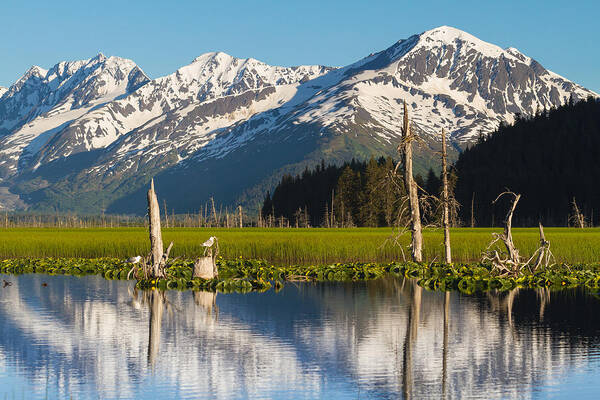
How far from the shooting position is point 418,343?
28.1 meters

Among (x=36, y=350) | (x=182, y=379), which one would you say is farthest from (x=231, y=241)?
(x=182, y=379)

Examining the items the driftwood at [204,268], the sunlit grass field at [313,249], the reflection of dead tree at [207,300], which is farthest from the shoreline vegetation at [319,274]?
the sunlit grass field at [313,249]

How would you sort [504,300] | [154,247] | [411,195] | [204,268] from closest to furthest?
[504,300], [154,247], [204,268], [411,195]

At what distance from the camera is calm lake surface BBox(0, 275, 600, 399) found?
22.0m

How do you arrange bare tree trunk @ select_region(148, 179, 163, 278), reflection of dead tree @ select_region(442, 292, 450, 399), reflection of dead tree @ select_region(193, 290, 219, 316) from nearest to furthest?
Answer: reflection of dead tree @ select_region(442, 292, 450, 399)
reflection of dead tree @ select_region(193, 290, 219, 316)
bare tree trunk @ select_region(148, 179, 163, 278)

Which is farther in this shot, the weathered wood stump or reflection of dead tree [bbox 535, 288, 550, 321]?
the weathered wood stump

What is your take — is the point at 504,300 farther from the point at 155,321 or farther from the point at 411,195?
the point at 411,195

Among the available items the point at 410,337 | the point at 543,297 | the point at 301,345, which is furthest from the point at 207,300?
the point at 543,297

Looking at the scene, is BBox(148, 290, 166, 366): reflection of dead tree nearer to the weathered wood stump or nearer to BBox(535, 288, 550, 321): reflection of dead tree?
the weathered wood stump

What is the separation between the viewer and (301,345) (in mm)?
27781

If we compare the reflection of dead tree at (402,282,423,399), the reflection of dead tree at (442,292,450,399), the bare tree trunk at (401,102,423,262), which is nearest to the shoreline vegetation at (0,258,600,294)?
the bare tree trunk at (401,102,423,262)

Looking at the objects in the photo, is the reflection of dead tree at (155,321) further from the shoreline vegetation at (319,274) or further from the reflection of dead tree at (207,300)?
the shoreline vegetation at (319,274)

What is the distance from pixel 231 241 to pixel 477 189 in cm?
13368

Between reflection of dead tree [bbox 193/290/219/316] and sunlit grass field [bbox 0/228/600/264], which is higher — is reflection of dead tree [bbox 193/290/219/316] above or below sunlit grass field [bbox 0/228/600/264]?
below
